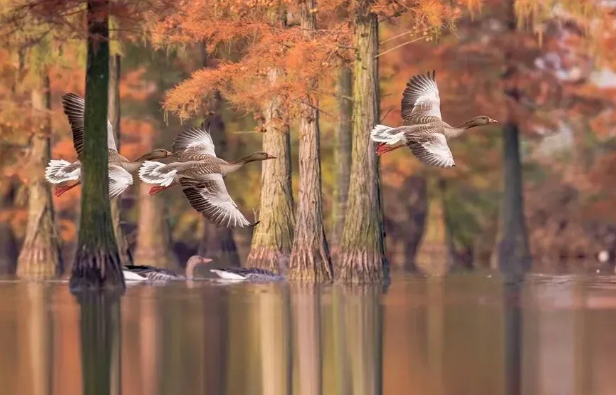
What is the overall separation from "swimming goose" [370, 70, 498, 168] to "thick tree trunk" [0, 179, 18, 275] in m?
20.8

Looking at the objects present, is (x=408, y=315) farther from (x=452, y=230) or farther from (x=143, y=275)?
(x=452, y=230)

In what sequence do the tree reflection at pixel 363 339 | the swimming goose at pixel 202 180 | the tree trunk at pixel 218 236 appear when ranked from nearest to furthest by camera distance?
the tree reflection at pixel 363 339 < the swimming goose at pixel 202 180 < the tree trunk at pixel 218 236

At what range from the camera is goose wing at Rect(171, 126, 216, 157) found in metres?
30.5

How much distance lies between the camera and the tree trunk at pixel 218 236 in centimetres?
4775

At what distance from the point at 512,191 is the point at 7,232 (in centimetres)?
1766

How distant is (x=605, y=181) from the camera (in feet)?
172

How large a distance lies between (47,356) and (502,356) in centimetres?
457

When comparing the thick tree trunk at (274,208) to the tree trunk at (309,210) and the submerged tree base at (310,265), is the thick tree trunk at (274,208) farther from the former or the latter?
the submerged tree base at (310,265)

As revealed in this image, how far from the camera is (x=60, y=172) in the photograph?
3102 cm

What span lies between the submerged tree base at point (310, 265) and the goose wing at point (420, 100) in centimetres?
395

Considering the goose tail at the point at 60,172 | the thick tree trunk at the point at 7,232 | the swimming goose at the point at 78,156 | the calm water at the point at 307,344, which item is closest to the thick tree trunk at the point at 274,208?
the swimming goose at the point at 78,156

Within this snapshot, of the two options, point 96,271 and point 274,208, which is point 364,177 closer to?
point 274,208

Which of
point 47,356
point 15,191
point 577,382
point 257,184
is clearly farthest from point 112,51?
point 577,382

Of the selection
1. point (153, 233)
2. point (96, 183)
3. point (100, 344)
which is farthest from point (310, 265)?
point (153, 233)
